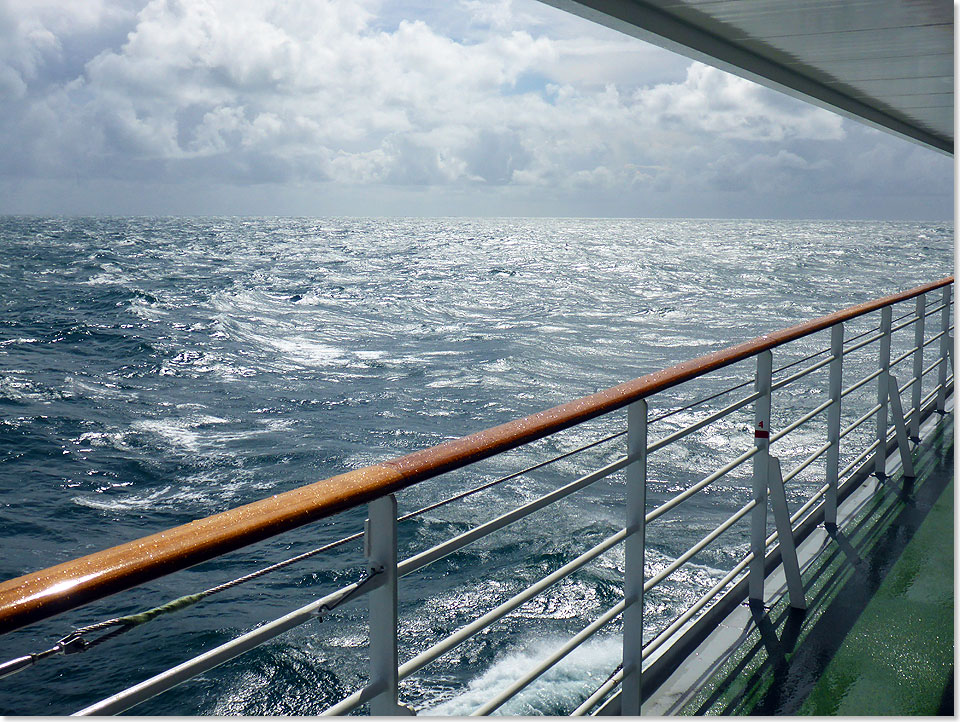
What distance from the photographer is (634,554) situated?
40.8 inches

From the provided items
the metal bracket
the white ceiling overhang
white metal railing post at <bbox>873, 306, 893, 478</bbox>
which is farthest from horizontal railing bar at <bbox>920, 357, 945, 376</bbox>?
the metal bracket

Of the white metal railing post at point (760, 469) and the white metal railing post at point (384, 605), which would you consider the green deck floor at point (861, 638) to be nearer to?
the white metal railing post at point (760, 469)

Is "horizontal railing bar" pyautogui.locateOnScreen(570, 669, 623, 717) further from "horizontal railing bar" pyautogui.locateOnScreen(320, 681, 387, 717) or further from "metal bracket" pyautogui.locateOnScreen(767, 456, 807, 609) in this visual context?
"metal bracket" pyautogui.locateOnScreen(767, 456, 807, 609)

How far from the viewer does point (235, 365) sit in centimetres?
1137

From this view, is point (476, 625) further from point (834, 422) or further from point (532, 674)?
point (834, 422)

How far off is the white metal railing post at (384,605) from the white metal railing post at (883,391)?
154 centimetres

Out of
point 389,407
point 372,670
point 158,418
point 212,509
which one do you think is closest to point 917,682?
point 372,670

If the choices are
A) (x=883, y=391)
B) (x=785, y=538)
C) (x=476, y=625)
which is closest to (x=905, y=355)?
(x=883, y=391)

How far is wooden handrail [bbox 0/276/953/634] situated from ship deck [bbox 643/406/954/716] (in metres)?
0.66

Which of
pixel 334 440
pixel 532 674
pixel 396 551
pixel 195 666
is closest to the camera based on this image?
pixel 195 666

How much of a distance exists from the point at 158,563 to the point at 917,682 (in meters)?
1.22

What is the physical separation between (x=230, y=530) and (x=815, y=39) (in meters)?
2.00

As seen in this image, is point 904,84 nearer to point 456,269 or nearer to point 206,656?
point 206,656

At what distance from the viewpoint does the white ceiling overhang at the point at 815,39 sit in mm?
1700
